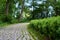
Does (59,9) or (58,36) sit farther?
(59,9)

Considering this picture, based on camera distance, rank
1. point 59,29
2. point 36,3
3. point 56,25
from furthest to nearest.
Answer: point 36,3
point 56,25
point 59,29

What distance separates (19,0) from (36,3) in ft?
45.1

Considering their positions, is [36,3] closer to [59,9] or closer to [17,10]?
[17,10]

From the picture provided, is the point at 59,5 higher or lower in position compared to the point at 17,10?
higher

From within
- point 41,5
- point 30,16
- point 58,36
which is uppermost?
point 58,36

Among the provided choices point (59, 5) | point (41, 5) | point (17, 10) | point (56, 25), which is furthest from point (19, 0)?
point (56, 25)

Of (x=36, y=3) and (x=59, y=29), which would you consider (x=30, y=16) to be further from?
(x=59, y=29)

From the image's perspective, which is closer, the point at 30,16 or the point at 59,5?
the point at 59,5

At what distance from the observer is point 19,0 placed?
4047 centimetres

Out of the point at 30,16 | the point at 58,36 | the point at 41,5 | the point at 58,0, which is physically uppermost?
the point at 58,36

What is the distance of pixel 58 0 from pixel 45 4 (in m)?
8.74

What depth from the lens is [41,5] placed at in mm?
51875

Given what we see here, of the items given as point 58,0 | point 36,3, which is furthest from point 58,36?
point 36,3

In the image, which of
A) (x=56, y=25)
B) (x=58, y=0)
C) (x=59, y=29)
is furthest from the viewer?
(x=58, y=0)
